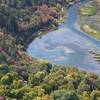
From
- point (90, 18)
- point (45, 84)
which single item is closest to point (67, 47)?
point (90, 18)

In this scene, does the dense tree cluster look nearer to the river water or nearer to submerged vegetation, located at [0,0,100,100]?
submerged vegetation, located at [0,0,100,100]

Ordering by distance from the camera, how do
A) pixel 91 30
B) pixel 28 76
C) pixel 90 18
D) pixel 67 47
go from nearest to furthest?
1. pixel 28 76
2. pixel 67 47
3. pixel 91 30
4. pixel 90 18

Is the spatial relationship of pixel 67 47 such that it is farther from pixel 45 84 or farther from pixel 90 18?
pixel 45 84

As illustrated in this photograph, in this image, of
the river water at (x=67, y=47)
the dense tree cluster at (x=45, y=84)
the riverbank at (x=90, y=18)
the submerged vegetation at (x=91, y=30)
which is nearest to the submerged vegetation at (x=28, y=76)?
the dense tree cluster at (x=45, y=84)

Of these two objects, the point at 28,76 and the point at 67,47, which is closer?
the point at 28,76

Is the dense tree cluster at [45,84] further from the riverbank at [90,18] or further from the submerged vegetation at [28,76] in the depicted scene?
the riverbank at [90,18]

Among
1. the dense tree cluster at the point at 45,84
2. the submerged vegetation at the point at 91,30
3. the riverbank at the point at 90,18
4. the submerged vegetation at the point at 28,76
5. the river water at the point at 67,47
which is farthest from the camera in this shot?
the riverbank at the point at 90,18
